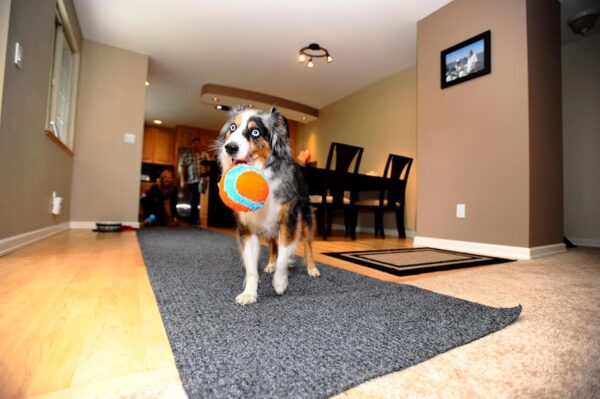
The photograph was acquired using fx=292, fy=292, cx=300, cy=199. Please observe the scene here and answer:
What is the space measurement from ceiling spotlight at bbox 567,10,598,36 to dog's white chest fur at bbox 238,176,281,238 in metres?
4.23

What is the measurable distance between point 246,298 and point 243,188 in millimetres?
394

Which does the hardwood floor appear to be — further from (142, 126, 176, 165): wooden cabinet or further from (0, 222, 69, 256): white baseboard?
(142, 126, 176, 165): wooden cabinet

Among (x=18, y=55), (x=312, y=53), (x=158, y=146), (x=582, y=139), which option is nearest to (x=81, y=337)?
(x=18, y=55)

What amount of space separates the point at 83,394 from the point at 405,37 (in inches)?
187

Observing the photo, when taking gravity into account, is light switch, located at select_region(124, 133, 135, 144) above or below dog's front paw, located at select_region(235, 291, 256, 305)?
above

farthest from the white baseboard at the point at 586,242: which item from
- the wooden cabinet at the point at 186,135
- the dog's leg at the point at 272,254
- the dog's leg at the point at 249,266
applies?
the wooden cabinet at the point at 186,135

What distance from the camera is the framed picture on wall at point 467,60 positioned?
2.74 m

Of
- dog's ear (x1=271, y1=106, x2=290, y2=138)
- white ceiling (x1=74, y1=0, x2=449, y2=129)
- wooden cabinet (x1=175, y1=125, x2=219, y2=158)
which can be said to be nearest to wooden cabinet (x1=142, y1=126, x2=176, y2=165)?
wooden cabinet (x1=175, y1=125, x2=219, y2=158)

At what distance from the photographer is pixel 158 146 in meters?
9.06

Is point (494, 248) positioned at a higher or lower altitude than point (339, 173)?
lower

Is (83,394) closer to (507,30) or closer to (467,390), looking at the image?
(467,390)

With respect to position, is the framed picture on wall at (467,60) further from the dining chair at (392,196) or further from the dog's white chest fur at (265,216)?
the dog's white chest fur at (265,216)

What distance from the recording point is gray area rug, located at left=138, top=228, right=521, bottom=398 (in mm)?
561

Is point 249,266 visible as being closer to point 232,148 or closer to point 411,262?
point 232,148
